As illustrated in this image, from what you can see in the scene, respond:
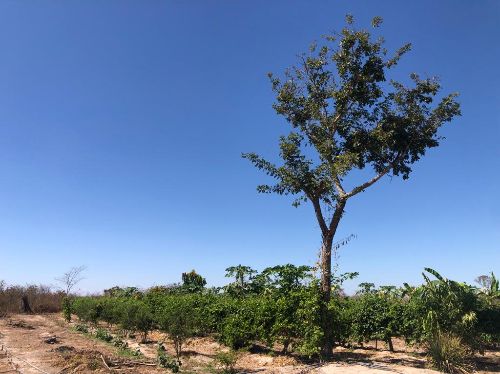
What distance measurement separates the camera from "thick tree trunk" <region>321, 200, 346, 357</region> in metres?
12.7

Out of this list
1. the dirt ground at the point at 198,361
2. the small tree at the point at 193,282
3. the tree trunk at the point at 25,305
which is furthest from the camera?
the tree trunk at the point at 25,305

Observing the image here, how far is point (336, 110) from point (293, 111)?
1536mm

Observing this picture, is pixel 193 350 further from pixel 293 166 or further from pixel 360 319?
pixel 293 166

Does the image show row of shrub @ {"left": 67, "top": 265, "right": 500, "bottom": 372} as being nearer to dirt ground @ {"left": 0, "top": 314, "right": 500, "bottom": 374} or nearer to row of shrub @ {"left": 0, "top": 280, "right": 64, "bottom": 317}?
dirt ground @ {"left": 0, "top": 314, "right": 500, "bottom": 374}

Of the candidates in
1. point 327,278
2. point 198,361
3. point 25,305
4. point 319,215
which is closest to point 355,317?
point 327,278

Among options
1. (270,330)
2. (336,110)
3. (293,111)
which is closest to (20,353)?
(270,330)

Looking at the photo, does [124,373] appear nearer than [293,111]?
Yes

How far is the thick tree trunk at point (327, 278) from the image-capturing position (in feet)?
41.7

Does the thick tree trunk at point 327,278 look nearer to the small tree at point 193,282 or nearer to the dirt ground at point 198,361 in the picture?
the dirt ground at point 198,361

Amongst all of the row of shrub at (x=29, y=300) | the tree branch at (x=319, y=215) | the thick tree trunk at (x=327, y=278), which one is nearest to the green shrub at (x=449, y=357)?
the thick tree trunk at (x=327, y=278)

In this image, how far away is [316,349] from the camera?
477 inches

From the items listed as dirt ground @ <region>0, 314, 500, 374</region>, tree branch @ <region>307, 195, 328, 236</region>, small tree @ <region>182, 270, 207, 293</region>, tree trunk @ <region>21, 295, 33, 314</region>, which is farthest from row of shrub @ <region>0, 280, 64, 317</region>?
tree branch @ <region>307, 195, 328, 236</region>

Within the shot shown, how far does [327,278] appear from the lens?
13547 mm

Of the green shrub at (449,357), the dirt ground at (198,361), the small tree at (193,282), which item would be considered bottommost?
the dirt ground at (198,361)
